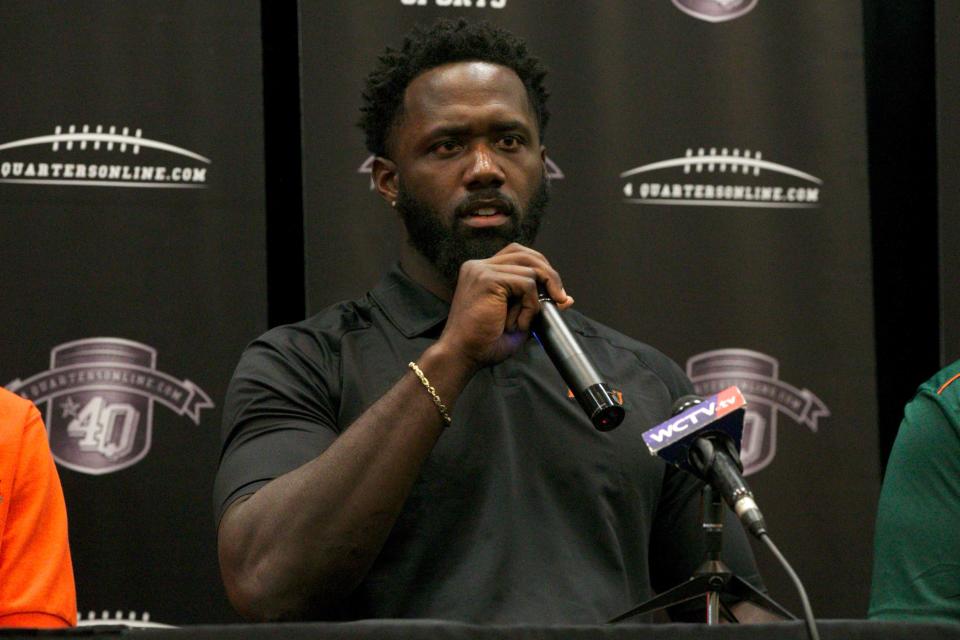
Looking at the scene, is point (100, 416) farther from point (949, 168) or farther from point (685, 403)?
point (949, 168)

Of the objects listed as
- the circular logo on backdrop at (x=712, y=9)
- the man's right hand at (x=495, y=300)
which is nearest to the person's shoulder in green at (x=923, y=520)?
the man's right hand at (x=495, y=300)

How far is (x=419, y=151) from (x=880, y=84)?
1.41 meters

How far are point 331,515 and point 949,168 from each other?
174 cm

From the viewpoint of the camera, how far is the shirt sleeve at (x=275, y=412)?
1.72 meters

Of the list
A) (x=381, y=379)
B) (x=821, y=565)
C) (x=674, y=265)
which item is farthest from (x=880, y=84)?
(x=381, y=379)

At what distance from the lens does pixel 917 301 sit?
2.90m

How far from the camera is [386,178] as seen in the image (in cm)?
212

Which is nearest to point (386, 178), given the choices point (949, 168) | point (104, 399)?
point (104, 399)

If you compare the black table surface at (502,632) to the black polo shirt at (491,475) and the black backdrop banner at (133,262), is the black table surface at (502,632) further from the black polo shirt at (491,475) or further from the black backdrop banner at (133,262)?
the black backdrop banner at (133,262)

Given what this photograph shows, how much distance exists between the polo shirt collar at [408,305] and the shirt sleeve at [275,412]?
0.13m

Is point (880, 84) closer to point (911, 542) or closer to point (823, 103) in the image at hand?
point (823, 103)

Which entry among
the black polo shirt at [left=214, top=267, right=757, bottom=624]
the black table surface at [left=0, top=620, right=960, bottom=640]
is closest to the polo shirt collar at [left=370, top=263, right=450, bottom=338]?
the black polo shirt at [left=214, top=267, right=757, bottom=624]

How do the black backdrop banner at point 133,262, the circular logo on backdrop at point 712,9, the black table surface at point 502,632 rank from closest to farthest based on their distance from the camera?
1. the black table surface at point 502,632
2. the black backdrop banner at point 133,262
3. the circular logo on backdrop at point 712,9

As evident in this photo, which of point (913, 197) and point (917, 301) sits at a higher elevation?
point (913, 197)
